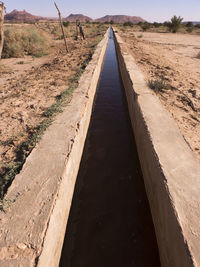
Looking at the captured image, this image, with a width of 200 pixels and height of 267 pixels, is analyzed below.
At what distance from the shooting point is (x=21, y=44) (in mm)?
10805

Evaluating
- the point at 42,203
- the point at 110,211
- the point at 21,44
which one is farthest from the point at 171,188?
the point at 21,44

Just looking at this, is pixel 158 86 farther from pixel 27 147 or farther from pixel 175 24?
pixel 175 24

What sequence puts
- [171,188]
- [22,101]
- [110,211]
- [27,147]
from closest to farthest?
[171,188]
[110,211]
[27,147]
[22,101]

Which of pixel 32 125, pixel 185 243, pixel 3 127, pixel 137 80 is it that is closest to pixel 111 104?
pixel 137 80

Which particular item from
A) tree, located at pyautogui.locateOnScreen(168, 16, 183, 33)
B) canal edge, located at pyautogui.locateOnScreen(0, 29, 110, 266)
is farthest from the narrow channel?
tree, located at pyautogui.locateOnScreen(168, 16, 183, 33)

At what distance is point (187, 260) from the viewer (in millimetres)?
1437

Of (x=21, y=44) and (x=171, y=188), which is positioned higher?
(x=21, y=44)

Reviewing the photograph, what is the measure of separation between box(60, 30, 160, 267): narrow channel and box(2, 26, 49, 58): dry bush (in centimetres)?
897

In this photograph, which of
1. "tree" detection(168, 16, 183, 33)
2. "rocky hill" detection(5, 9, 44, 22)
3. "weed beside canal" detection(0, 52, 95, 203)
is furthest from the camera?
"rocky hill" detection(5, 9, 44, 22)

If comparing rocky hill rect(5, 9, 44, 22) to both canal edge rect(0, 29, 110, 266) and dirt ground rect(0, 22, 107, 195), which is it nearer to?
dirt ground rect(0, 22, 107, 195)

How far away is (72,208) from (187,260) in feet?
5.48

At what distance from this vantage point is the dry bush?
33.7 ft

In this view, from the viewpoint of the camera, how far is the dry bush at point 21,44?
1027cm

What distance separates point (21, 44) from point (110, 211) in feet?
38.2
